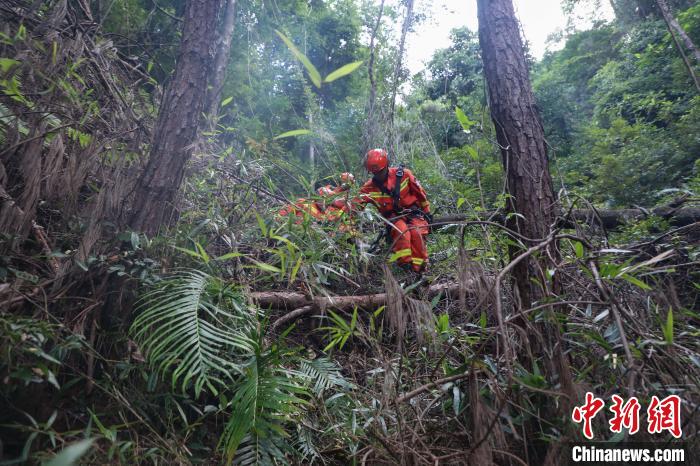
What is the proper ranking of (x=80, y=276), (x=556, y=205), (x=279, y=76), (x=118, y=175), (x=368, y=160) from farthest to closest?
(x=279, y=76) < (x=368, y=160) < (x=556, y=205) < (x=118, y=175) < (x=80, y=276)

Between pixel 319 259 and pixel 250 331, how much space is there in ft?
1.85

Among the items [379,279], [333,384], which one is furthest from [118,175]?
[379,279]

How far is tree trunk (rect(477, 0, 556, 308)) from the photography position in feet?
7.46

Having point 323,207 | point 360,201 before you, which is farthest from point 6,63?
point 360,201

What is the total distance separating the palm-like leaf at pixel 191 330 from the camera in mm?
1725

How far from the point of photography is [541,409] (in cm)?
179

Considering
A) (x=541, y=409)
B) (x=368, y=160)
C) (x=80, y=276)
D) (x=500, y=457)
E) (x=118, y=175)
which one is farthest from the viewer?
(x=368, y=160)

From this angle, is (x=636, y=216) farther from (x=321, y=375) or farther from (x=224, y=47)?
(x=224, y=47)

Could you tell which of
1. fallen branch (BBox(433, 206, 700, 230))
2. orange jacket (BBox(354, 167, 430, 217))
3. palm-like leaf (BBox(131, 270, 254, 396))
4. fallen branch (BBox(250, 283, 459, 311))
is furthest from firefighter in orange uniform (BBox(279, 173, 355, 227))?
orange jacket (BBox(354, 167, 430, 217))

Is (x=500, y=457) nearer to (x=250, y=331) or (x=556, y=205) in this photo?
(x=250, y=331)

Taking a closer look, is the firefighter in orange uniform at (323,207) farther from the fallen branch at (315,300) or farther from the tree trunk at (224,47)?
the tree trunk at (224,47)
